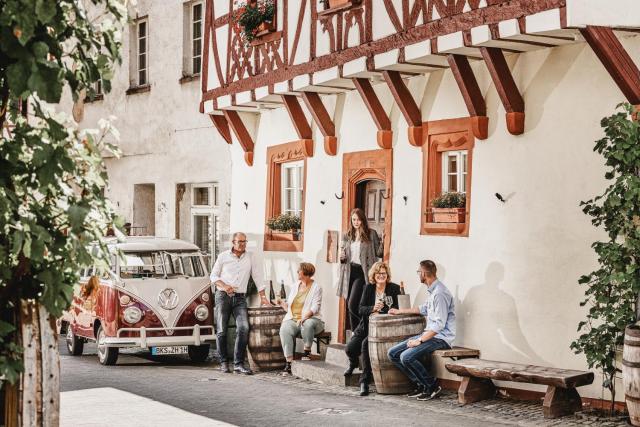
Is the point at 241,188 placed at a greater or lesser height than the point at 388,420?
greater

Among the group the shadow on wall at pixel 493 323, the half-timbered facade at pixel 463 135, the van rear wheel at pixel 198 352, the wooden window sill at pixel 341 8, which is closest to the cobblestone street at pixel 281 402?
the shadow on wall at pixel 493 323

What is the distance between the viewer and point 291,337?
1585cm

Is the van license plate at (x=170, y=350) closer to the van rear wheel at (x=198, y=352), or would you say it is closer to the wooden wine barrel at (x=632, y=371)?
the van rear wheel at (x=198, y=352)

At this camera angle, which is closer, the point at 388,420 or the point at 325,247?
the point at 388,420

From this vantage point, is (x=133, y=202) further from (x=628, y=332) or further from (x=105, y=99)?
(x=628, y=332)

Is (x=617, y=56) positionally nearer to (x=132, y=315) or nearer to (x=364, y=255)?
(x=364, y=255)

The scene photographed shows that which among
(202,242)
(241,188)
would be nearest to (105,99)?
(202,242)

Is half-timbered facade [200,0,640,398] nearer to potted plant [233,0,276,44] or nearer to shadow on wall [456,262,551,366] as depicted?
shadow on wall [456,262,551,366]

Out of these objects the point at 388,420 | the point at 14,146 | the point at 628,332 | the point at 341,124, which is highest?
the point at 341,124

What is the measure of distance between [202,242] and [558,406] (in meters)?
12.6

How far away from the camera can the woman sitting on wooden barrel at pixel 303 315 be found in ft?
51.9

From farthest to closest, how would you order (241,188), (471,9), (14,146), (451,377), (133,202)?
1. (133,202)
2. (241,188)
3. (451,377)
4. (471,9)
5. (14,146)

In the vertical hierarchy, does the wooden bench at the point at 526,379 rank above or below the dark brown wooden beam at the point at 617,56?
below

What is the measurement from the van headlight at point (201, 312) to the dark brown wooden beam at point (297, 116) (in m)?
2.86
